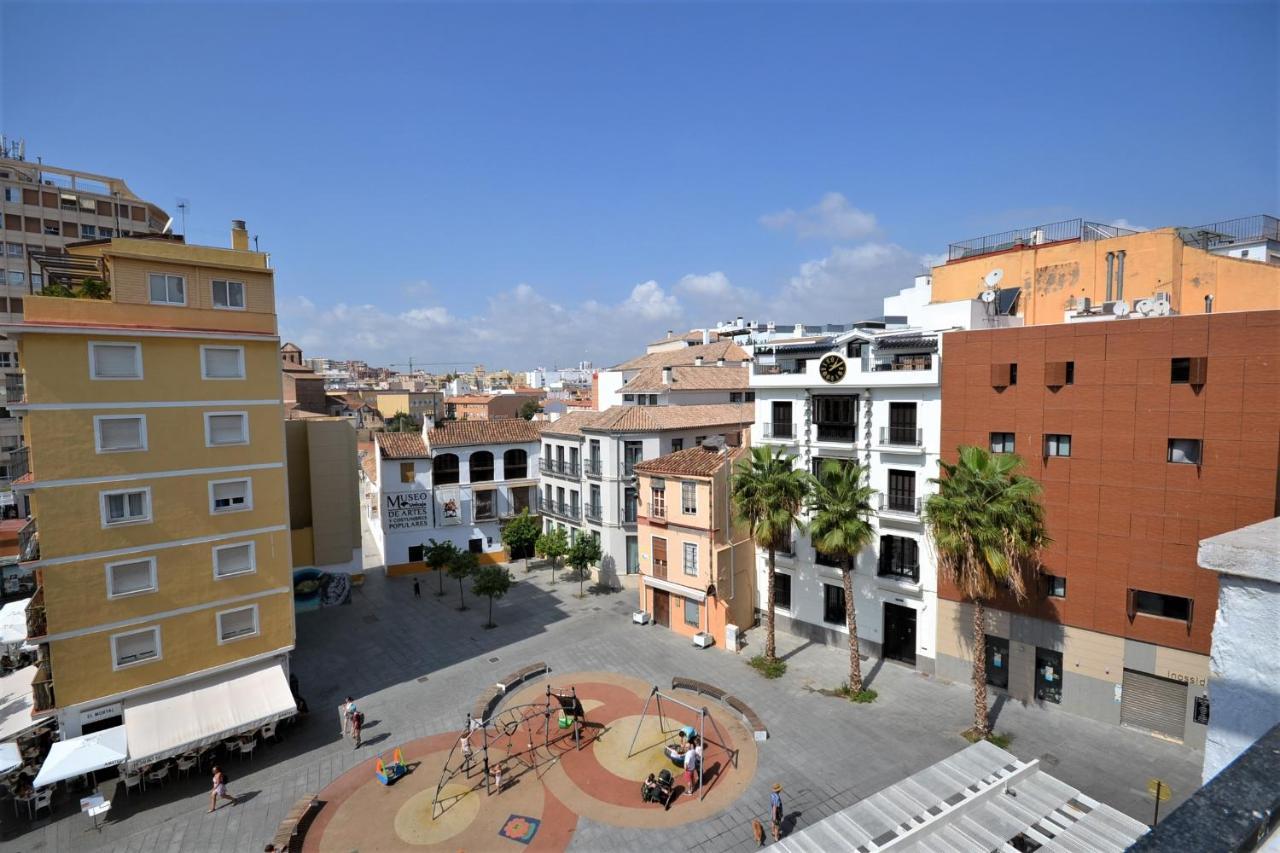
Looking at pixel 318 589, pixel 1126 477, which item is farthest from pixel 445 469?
pixel 1126 477

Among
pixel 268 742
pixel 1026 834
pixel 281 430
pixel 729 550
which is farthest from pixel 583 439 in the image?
pixel 1026 834

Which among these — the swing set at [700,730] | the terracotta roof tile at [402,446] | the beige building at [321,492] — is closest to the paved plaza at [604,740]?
the swing set at [700,730]

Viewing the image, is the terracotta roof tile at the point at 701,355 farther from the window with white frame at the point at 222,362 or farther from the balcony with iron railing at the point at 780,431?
the window with white frame at the point at 222,362

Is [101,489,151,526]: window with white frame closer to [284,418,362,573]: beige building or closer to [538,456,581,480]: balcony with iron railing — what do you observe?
[284,418,362,573]: beige building

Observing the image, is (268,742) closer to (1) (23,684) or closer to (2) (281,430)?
(1) (23,684)

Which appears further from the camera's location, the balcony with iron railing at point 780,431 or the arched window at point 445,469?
the arched window at point 445,469

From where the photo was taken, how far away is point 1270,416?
20.6 m

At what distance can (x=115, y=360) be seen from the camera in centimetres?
2402

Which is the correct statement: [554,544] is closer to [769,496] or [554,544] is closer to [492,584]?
[492,584]

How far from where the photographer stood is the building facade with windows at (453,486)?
46.4 meters

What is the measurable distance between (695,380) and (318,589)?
30.7 metres

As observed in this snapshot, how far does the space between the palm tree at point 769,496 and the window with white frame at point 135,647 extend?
24949mm

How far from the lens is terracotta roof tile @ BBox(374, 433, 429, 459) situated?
45.9 meters

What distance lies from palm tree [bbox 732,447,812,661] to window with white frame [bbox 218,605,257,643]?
72.8ft
